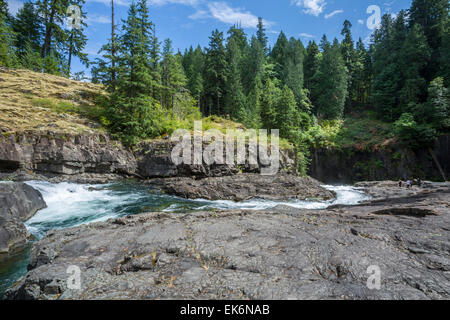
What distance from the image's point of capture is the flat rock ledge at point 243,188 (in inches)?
498

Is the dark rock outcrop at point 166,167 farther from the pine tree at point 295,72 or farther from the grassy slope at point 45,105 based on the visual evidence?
the pine tree at point 295,72

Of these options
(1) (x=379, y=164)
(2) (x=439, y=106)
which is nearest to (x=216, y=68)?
(1) (x=379, y=164)

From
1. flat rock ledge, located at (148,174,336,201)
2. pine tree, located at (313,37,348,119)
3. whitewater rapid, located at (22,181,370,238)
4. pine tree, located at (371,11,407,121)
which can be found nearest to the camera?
whitewater rapid, located at (22,181,370,238)

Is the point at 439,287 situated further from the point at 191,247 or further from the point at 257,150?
the point at 257,150

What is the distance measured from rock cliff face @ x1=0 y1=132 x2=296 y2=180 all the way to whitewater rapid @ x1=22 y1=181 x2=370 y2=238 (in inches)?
88.4

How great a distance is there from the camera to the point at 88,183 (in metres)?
12.8

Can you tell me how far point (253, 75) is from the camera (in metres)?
40.8

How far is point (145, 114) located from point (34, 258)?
14.7 metres

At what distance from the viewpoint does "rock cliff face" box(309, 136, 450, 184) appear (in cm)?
2419

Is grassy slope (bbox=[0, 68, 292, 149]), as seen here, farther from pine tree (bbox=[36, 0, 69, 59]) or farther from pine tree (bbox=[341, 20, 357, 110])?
pine tree (bbox=[341, 20, 357, 110])

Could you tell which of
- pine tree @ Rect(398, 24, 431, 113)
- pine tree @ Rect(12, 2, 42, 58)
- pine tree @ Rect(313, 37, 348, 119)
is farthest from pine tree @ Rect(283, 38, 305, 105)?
pine tree @ Rect(12, 2, 42, 58)

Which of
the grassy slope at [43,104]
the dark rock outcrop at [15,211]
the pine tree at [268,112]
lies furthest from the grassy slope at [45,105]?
the dark rock outcrop at [15,211]

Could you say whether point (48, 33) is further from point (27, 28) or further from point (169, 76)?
point (169, 76)
